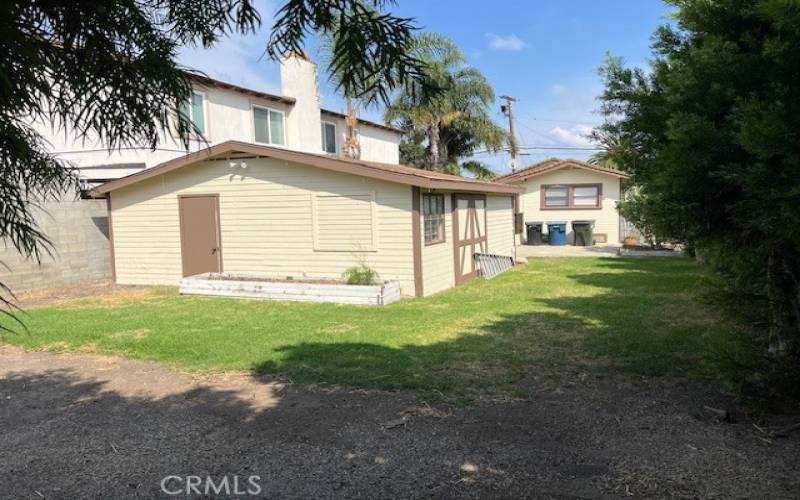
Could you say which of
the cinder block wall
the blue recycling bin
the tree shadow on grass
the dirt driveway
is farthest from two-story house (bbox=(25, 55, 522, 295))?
the blue recycling bin

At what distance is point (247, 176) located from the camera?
12945 mm

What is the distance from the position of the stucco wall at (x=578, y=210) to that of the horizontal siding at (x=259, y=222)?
580 inches

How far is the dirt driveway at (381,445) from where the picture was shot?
11.2 ft

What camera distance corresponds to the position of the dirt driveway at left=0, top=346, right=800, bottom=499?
11.2 ft

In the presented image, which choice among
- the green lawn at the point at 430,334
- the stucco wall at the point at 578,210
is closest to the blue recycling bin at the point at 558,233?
the stucco wall at the point at 578,210

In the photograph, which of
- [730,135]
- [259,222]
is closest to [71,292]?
[259,222]

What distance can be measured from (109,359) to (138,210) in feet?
26.9

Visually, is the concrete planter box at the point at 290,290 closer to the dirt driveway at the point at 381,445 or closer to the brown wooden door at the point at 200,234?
the brown wooden door at the point at 200,234

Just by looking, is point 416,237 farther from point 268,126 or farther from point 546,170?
point 546,170

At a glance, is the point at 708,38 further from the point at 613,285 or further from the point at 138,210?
the point at 138,210

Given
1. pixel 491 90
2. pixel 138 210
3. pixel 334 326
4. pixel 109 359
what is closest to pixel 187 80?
pixel 109 359

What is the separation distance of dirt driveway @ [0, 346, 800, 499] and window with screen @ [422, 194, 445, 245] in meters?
6.81

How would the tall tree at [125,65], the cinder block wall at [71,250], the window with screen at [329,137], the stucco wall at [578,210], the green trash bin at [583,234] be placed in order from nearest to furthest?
1. the tall tree at [125,65]
2. the cinder block wall at [71,250]
3. the window with screen at [329,137]
4. the green trash bin at [583,234]
5. the stucco wall at [578,210]

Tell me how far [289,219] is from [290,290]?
79.1 inches
